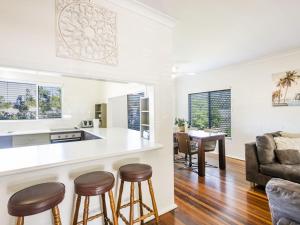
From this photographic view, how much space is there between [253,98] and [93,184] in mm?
4201

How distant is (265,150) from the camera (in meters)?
2.72

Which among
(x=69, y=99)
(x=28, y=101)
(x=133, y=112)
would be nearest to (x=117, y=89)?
(x=133, y=112)

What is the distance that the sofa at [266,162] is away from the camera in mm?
2549

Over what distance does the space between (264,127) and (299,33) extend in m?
2.07

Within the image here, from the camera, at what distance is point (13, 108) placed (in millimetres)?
4312

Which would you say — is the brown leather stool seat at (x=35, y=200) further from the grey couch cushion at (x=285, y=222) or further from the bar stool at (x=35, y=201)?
the grey couch cushion at (x=285, y=222)

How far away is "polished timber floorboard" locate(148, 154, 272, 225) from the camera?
206cm

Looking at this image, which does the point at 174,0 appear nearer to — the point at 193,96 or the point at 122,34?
the point at 122,34

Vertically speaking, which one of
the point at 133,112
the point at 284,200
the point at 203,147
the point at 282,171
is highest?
the point at 133,112

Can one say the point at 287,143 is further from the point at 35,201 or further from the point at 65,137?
the point at 65,137

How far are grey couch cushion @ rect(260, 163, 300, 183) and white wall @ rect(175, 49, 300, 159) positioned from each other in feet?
4.71

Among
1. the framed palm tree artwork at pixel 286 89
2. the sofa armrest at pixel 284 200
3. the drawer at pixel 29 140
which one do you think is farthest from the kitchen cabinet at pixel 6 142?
the framed palm tree artwork at pixel 286 89

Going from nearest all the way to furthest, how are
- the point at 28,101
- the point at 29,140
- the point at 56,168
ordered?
the point at 56,168, the point at 29,140, the point at 28,101

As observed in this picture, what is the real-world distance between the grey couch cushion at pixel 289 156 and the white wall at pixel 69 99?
4.54 meters
